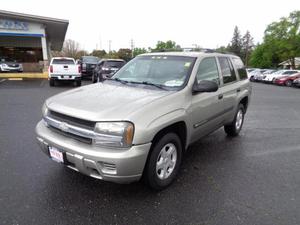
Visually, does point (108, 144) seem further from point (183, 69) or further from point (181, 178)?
point (183, 69)

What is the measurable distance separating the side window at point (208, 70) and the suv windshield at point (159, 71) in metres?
0.18

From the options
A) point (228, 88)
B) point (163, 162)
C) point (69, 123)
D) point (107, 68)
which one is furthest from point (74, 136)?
point (107, 68)

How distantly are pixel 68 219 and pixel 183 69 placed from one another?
255 centimetres

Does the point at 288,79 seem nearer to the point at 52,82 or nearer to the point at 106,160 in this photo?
the point at 52,82

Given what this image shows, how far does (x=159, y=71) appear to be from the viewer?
12.9 feet

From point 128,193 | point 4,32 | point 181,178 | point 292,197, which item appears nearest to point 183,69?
point 181,178

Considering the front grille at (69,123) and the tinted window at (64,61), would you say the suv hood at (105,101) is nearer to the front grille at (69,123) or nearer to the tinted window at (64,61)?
the front grille at (69,123)

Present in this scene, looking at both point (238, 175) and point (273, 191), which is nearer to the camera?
point (273, 191)

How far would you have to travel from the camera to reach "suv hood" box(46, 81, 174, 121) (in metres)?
2.64

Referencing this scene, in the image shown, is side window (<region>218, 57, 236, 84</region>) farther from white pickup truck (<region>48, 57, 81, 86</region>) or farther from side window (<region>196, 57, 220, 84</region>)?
white pickup truck (<region>48, 57, 81, 86</region>)

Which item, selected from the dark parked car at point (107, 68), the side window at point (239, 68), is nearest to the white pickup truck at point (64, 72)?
the dark parked car at point (107, 68)

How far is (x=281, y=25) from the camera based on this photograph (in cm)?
3894

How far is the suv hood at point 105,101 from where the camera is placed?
104 inches

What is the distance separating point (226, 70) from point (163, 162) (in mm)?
2479
